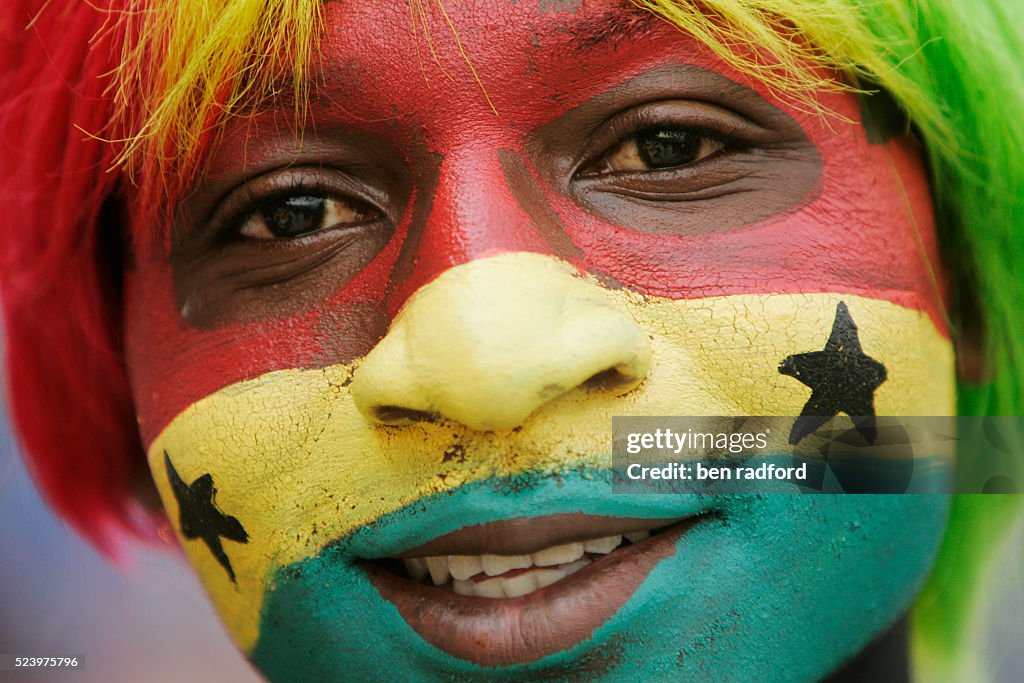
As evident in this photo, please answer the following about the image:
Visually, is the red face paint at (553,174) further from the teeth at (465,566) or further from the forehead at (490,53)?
the teeth at (465,566)

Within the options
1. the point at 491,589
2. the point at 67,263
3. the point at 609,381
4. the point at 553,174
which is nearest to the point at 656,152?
the point at 553,174

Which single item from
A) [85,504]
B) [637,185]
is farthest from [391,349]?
[85,504]

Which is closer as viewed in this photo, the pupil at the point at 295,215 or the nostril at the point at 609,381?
the nostril at the point at 609,381

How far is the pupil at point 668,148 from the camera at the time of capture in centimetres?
105

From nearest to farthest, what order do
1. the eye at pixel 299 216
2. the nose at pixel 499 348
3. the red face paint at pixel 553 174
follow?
the nose at pixel 499 348 < the red face paint at pixel 553 174 < the eye at pixel 299 216

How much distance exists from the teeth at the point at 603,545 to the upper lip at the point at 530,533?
0.06 ft

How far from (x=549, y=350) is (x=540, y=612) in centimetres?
26

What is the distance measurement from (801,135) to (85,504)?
1154 mm

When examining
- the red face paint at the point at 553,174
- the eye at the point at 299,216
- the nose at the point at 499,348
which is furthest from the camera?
the eye at the point at 299,216

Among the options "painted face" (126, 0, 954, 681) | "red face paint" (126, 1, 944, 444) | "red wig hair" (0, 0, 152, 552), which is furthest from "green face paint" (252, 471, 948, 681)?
"red wig hair" (0, 0, 152, 552)

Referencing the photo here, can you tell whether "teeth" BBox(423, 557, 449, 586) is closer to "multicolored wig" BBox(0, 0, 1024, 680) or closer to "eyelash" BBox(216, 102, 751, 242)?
"eyelash" BBox(216, 102, 751, 242)

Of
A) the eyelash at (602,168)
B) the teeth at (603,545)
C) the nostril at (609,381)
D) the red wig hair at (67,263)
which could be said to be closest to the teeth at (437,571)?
the teeth at (603,545)

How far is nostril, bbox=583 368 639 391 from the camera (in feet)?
3.04

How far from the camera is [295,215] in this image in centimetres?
112
